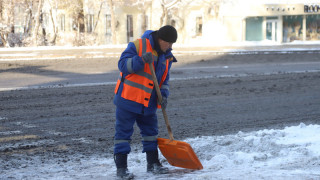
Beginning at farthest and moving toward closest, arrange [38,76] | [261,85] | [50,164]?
[38,76], [261,85], [50,164]

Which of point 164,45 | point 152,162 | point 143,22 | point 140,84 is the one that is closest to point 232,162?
point 152,162

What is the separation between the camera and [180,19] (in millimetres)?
48500

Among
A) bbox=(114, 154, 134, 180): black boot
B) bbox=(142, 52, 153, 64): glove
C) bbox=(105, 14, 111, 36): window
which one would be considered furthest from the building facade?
bbox=(142, 52, 153, 64): glove

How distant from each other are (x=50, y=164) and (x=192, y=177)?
1.86 metres

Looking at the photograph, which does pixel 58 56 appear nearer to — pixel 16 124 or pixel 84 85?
pixel 84 85

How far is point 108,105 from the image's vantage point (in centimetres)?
1091

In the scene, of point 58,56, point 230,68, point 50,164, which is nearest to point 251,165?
point 50,164

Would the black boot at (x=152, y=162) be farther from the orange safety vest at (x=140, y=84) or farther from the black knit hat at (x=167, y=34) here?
the black knit hat at (x=167, y=34)

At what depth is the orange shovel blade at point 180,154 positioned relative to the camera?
18.6 feet

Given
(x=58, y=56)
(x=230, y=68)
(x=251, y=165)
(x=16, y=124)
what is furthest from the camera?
(x=58, y=56)

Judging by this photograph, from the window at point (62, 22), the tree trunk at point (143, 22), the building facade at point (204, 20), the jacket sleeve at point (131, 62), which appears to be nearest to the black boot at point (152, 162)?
the jacket sleeve at point (131, 62)

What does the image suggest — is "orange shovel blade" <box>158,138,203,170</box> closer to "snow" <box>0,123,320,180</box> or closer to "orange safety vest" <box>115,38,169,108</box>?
"snow" <box>0,123,320,180</box>

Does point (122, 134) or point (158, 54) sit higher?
point (158, 54)

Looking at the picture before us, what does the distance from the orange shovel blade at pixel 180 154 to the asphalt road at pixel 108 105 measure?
126 cm
